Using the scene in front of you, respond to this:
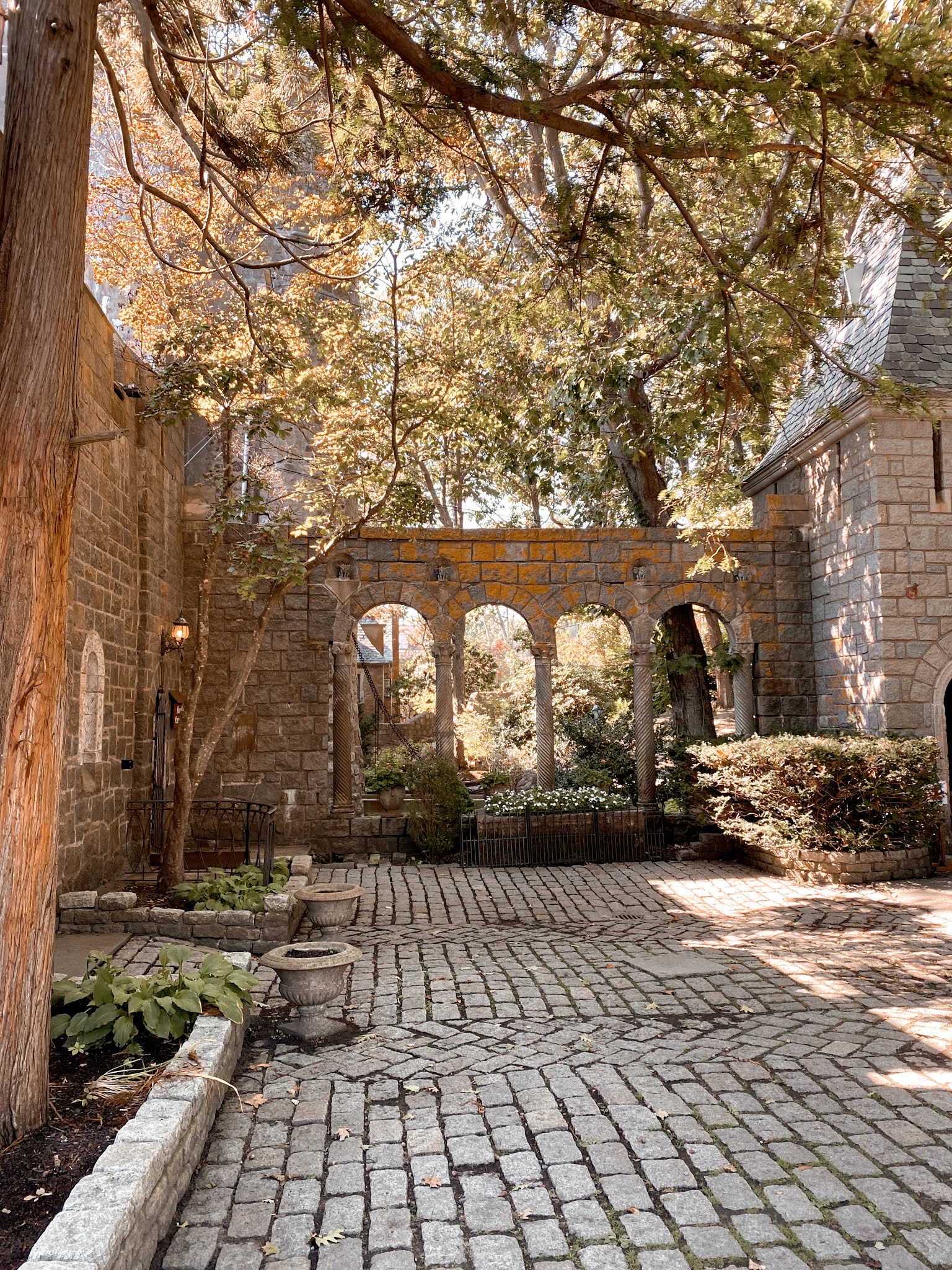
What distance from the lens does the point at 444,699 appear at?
35.4ft

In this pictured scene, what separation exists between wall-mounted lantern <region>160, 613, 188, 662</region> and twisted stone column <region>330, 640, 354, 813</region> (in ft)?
5.87

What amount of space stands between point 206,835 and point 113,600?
140 inches

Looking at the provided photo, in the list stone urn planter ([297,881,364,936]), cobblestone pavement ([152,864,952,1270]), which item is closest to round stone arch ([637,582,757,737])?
cobblestone pavement ([152,864,952,1270])

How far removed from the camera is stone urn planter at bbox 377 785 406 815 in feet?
36.4

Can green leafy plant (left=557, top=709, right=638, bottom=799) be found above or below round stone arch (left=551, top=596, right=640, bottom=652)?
below

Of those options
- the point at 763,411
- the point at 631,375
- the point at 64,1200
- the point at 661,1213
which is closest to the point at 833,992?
the point at 661,1213

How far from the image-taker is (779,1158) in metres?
3.26

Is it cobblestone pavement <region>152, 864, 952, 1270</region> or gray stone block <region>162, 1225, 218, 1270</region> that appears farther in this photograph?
cobblestone pavement <region>152, 864, 952, 1270</region>

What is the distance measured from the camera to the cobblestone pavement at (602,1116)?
279 centimetres

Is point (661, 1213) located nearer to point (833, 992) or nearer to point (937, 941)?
point (833, 992)

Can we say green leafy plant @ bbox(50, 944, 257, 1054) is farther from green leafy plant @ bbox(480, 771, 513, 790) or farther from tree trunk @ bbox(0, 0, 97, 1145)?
green leafy plant @ bbox(480, 771, 513, 790)

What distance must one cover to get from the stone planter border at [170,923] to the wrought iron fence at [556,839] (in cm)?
385

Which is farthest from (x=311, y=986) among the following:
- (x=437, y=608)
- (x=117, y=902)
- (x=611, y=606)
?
(x=611, y=606)

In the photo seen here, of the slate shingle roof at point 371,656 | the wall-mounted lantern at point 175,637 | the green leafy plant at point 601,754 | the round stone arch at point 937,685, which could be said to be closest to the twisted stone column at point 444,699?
the green leafy plant at point 601,754
